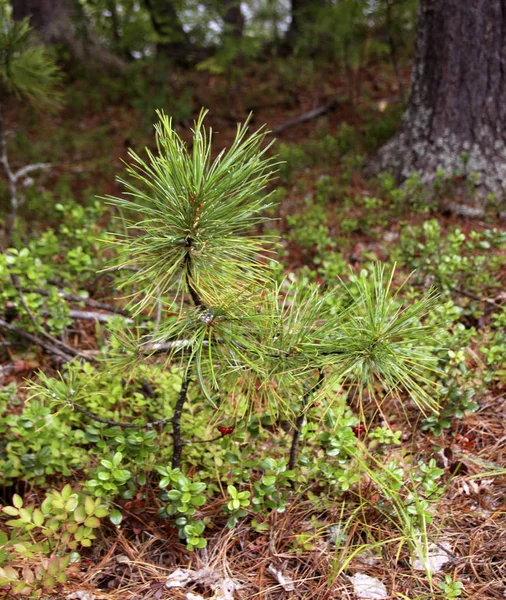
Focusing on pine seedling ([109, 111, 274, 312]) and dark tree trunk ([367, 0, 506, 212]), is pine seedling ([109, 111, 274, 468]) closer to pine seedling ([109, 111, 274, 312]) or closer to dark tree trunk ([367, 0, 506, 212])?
pine seedling ([109, 111, 274, 312])

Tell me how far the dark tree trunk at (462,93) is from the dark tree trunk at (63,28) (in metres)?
6.64

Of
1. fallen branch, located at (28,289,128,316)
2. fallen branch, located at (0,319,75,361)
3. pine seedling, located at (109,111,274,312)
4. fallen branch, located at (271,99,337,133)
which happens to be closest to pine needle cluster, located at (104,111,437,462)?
pine seedling, located at (109,111,274,312)

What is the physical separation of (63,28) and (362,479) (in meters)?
9.85

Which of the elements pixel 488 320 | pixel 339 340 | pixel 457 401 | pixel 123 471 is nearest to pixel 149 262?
pixel 339 340

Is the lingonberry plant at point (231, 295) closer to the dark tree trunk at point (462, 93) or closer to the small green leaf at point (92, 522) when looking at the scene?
the small green leaf at point (92, 522)

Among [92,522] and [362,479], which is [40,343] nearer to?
[92,522]

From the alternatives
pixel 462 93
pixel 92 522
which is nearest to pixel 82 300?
pixel 92 522

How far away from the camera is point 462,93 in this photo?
4016mm

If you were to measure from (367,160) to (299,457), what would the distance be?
3.63m

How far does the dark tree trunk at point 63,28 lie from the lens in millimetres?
8922

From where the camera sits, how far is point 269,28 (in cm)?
987

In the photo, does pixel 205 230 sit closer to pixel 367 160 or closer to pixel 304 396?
pixel 304 396

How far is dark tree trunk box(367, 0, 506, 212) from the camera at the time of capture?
3885mm

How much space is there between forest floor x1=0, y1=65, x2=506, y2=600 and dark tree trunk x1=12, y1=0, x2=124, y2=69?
452 centimetres
